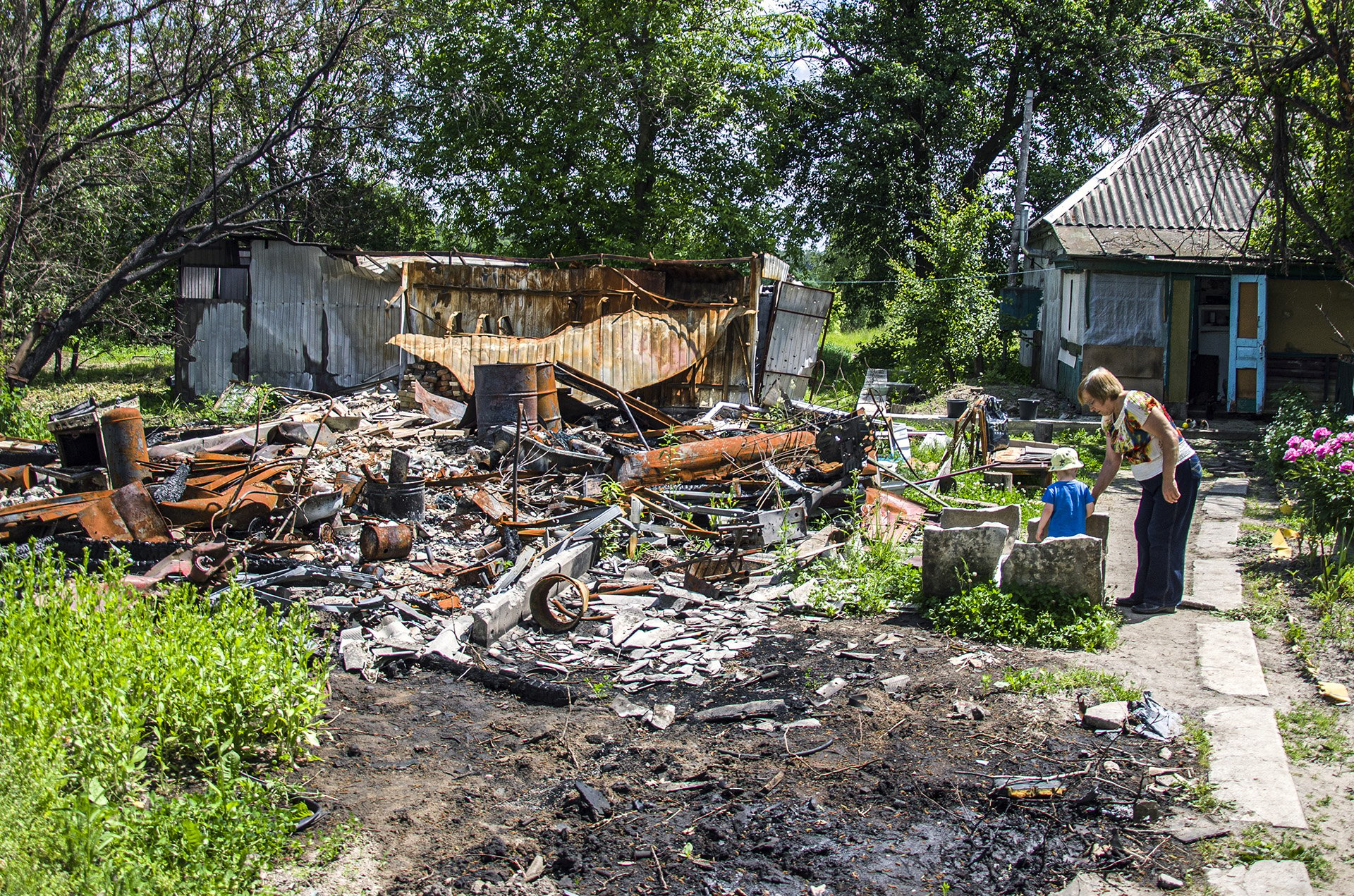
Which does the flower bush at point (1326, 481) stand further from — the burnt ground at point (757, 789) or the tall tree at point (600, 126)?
the tall tree at point (600, 126)

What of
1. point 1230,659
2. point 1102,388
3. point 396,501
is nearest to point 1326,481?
point 1102,388

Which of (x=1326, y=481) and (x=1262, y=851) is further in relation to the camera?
(x=1326, y=481)

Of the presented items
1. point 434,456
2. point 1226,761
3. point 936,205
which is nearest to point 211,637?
point 1226,761

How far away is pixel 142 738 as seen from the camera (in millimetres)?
4270

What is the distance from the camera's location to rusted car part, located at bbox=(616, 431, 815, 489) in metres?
9.84

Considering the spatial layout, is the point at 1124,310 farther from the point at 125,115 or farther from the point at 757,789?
the point at 125,115

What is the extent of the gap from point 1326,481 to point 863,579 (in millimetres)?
3330

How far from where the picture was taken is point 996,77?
2661 centimetres

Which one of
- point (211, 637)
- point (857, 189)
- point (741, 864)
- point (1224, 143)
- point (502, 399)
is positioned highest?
point (857, 189)

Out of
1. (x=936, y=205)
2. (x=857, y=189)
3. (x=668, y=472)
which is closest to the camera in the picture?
(x=668, y=472)

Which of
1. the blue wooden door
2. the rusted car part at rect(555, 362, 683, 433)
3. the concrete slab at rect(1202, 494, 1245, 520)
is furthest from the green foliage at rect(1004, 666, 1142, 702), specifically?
the blue wooden door

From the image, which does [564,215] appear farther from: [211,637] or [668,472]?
[211,637]

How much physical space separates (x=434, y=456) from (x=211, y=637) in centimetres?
653

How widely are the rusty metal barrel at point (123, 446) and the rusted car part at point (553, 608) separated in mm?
5201
